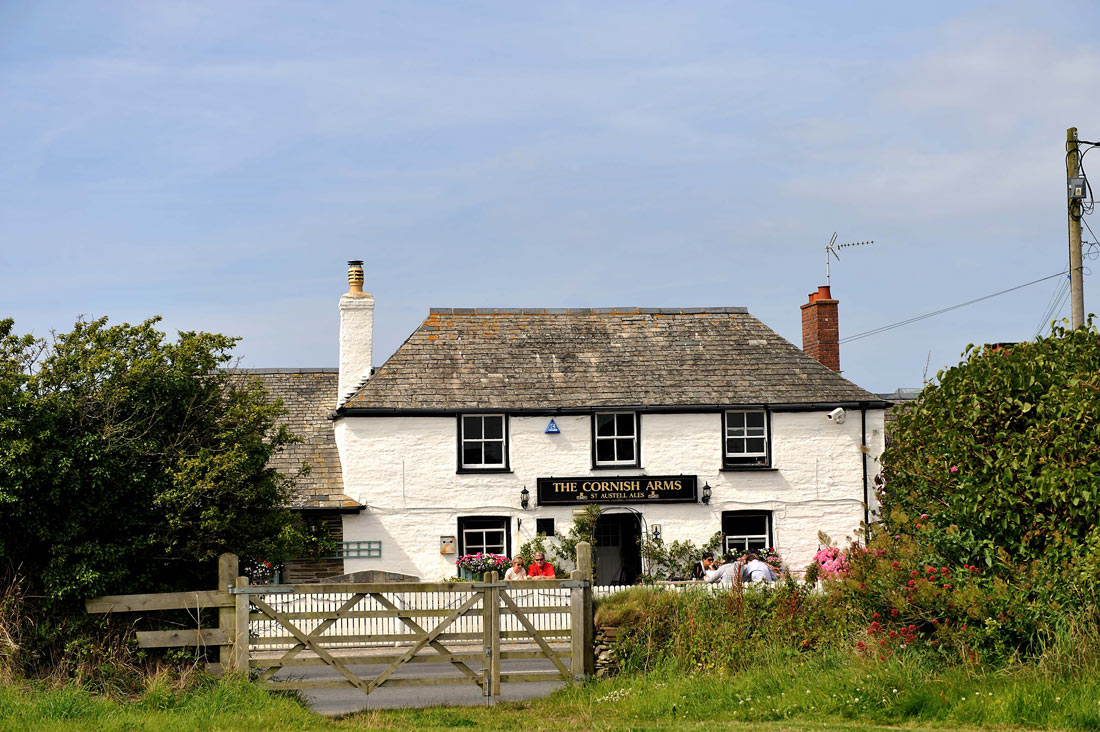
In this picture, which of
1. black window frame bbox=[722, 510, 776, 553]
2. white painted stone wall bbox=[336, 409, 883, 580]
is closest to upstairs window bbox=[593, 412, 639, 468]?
white painted stone wall bbox=[336, 409, 883, 580]

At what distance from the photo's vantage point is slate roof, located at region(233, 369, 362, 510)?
25594mm

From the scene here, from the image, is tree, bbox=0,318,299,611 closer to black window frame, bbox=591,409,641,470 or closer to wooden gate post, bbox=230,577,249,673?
wooden gate post, bbox=230,577,249,673

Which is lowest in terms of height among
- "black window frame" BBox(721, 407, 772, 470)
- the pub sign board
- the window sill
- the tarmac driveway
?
the tarmac driveway

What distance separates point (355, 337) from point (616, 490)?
7324 millimetres

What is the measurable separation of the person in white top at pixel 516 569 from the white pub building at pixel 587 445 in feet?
2.31

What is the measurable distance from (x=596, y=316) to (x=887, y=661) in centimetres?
1822

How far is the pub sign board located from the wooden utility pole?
1012 centimetres

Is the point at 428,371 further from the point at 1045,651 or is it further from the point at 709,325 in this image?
the point at 1045,651

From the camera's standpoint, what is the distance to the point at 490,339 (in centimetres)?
2784

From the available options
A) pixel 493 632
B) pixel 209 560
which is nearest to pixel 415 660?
pixel 493 632

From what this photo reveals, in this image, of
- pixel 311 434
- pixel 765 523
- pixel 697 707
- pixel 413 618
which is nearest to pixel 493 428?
pixel 311 434

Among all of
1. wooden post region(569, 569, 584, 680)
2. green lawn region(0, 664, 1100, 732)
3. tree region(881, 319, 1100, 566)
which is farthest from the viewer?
wooden post region(569, 569, 584, 680)

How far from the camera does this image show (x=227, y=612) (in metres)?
12.7

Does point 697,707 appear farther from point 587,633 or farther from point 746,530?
point 746,530
